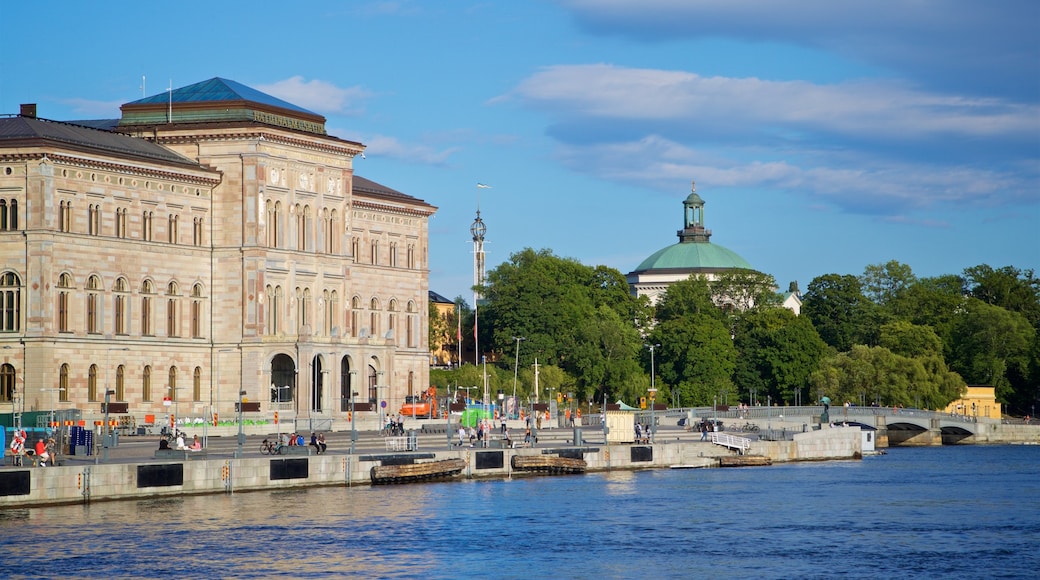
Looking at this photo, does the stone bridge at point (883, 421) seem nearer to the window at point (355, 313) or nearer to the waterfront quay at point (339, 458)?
the waterfront quay at point (339, 458)

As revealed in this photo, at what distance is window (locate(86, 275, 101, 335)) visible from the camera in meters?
112

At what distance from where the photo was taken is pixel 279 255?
399ft

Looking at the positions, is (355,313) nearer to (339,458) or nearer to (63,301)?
(63,301)

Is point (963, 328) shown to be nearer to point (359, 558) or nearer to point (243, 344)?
point (243, 344)

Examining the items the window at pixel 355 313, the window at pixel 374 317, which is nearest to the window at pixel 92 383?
the window at pixel 355 313

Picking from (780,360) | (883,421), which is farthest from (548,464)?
(780,360)

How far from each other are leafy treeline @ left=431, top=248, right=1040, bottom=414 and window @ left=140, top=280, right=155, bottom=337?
146 feet

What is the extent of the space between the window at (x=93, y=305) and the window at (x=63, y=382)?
10.1 ft

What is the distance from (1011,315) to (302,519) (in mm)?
129304

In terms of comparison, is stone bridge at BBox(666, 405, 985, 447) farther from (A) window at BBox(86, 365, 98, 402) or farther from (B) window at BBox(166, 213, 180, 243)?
(A) window at BBox(86, 365, 98, 402)

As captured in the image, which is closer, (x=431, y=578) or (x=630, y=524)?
(x=431, y=578)

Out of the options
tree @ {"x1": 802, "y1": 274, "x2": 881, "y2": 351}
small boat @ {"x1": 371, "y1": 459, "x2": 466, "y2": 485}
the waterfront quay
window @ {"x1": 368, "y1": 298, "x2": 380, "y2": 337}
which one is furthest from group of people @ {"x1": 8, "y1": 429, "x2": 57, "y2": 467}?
tree @ {"x1": 802, "y1": 274, "x2": 881, "y2": 351}

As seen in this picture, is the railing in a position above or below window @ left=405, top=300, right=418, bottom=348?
below

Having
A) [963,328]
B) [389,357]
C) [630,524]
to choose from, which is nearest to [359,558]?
[630,524]
